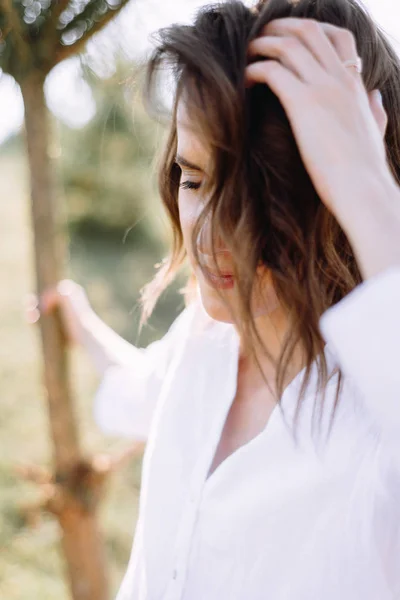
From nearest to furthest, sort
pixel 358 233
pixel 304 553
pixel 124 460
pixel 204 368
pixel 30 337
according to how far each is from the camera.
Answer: pixel 358 233
pixel 304 553
pixel 204 368
pixel 124 460
pixel 30 337

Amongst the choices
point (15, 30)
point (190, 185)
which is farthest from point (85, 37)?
point (190, 185)

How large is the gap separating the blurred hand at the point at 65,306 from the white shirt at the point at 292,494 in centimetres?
38

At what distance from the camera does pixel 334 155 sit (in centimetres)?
63

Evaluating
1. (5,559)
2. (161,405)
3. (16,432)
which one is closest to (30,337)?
(16,432)

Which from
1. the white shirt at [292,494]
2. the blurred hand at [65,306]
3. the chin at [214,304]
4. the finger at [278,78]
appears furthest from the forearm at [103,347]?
the finger at [278,78]

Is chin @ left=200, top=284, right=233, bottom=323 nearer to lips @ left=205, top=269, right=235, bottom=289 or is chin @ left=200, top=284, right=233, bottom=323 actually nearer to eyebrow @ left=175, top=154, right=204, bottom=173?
lips @ left=205, top=269, right=235, bottom=289

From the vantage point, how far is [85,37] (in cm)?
112

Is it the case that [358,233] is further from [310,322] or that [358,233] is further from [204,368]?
[204,368]

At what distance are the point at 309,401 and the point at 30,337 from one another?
8.19 feet

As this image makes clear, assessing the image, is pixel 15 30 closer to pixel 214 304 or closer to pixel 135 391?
pixel 214 304

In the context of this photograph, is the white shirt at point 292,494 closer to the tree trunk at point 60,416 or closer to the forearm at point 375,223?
the forearm at point 375,223

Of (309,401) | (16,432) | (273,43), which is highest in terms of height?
(273,43)

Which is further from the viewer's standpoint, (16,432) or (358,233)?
(16,432)

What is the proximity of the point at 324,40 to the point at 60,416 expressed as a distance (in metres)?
0.94
